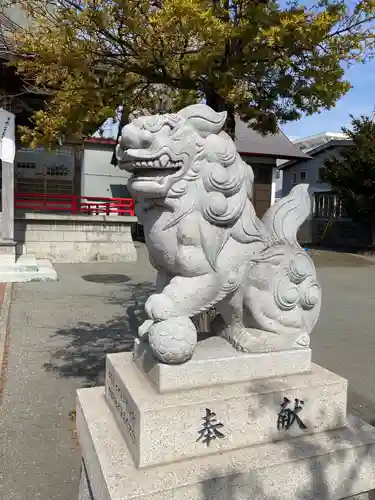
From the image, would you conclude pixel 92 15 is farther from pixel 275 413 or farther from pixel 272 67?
pixel 275 413

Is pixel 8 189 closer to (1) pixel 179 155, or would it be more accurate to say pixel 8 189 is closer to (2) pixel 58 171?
(2) pixel 58 171

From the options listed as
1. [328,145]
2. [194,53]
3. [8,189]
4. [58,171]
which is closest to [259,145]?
[328,145]

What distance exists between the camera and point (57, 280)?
9086mm

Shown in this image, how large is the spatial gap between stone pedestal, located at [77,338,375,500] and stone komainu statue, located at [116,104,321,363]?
0.16m

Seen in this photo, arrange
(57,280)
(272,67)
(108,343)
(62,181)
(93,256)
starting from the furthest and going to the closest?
Result: 1. (62,181)
2. (93,256)
3. (57,280)
4. (108,343)
5. (272,67)

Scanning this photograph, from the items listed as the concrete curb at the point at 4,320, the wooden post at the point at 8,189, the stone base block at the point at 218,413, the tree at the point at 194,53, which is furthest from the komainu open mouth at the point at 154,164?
the wooden post at the point at 8,189

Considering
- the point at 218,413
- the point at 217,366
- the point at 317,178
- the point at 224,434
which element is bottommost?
the point at 224,434

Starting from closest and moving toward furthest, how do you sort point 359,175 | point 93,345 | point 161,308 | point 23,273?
point 161,308 → point 93,345 → point 23,273 → point 359,175

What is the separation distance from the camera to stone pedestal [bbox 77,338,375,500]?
1936mm

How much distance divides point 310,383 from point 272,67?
3.23m

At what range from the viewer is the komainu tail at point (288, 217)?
2.52 meters

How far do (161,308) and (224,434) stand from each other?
663 millimetres

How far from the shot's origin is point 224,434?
2.09 metres

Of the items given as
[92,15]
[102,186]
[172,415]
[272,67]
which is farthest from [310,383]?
[102,186]
